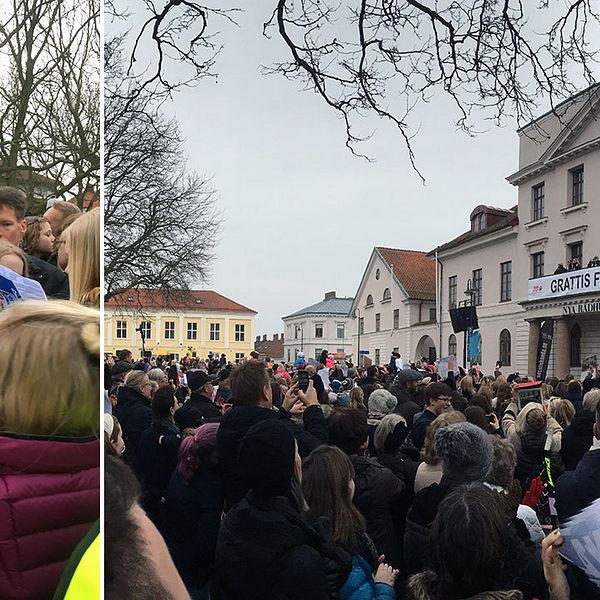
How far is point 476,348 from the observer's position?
6.03ft

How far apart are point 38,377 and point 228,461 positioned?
123 cm

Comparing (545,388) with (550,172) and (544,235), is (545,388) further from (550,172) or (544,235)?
(550,172)

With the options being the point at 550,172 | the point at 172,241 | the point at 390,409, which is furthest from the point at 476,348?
the point at 390,409

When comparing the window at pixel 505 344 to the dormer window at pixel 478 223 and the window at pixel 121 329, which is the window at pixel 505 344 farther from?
the window at pixel 121 329

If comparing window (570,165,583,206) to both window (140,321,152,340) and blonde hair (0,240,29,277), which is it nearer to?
window (140,321,152,340)

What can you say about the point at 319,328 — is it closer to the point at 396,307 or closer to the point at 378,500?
the point at 396,307

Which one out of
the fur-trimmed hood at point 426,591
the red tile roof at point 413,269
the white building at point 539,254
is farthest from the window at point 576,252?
the fur-trimmed hood at point 426,591

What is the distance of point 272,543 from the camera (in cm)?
155

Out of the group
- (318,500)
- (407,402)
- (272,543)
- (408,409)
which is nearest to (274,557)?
(272,543)

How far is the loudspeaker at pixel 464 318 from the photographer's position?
1.83 m

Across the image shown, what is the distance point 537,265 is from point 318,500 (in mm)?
909

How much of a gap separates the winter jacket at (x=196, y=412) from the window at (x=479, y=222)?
1.60 metres

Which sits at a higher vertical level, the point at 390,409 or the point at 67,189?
the point at 67,189

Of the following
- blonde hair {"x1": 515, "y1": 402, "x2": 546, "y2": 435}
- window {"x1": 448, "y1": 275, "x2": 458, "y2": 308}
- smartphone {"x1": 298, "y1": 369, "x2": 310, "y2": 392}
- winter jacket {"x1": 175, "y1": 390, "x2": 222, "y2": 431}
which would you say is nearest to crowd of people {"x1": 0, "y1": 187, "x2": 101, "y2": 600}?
window {"x1": 448, "y1": 275, "x2": 458, "y2": 308}
